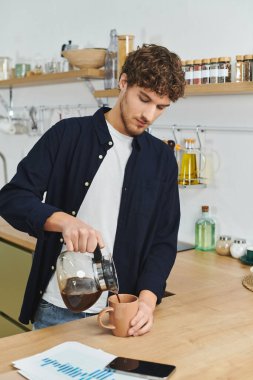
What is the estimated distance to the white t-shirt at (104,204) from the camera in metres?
1.63

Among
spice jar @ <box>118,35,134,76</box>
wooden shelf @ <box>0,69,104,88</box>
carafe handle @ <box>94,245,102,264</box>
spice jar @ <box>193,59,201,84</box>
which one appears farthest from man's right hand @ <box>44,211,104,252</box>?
wooden shelf @ <box>0,69,104,88</box>

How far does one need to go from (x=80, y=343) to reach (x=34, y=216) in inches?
13.4

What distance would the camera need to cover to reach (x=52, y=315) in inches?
65.4

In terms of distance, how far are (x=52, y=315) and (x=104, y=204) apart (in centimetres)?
38

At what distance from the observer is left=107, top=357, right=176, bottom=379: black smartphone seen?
1.15 m

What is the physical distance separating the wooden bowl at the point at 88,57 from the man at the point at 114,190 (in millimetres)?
1232

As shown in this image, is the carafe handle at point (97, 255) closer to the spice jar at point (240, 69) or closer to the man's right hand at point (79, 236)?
the man's right hand at point (79, 236)

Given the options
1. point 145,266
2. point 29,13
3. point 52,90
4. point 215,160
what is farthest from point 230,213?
point 29,13

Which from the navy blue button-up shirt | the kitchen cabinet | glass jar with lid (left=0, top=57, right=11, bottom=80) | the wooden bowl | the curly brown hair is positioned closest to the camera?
the curly brown hair

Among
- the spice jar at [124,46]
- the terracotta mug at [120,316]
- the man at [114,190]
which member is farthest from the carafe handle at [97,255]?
the spice jar at [124,46]

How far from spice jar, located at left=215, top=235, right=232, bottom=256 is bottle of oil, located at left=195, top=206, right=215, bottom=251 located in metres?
0.09

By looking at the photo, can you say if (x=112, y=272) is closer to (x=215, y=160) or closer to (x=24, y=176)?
(x=24, y=176)

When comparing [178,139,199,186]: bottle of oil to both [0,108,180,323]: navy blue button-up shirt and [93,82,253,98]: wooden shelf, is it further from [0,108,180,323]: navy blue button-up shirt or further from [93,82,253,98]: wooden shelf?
[0,108,180,323]: navy blue button-up shirt

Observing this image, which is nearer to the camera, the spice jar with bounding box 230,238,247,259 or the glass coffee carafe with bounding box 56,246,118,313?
the glass coffee carafe with bounding box 56,246,118,313
